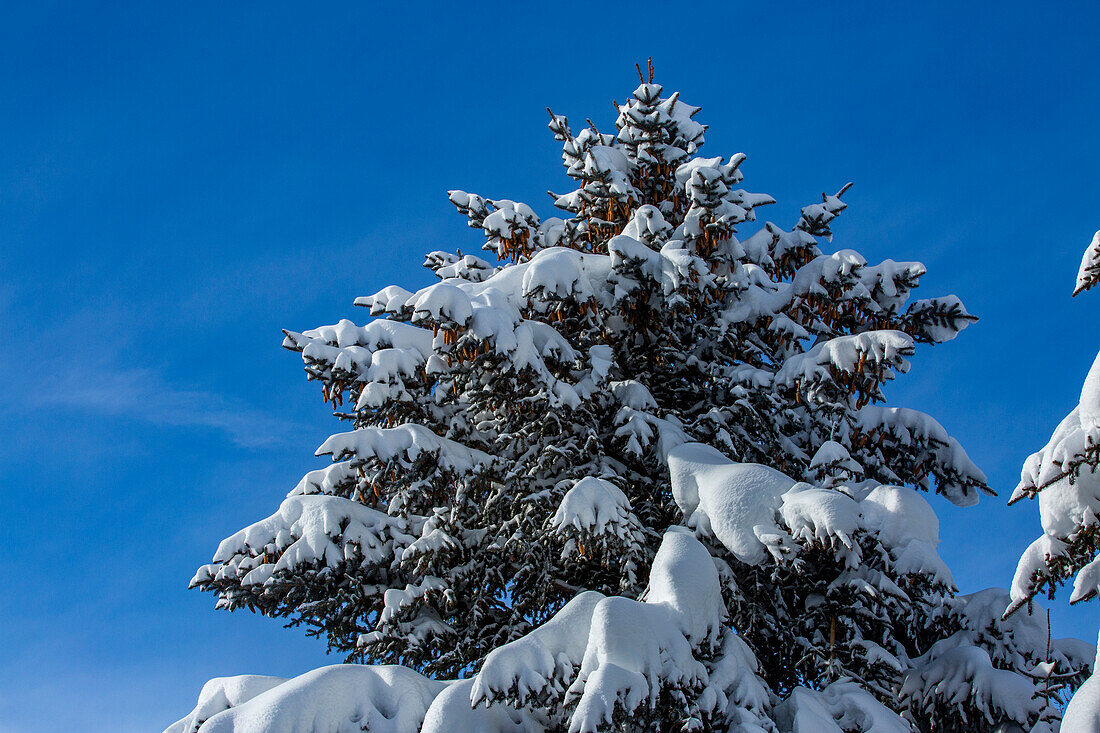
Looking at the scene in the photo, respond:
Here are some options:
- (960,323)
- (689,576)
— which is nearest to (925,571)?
(689,576)

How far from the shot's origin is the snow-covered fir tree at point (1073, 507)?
4910mm

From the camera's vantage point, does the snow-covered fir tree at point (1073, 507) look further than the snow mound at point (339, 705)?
No

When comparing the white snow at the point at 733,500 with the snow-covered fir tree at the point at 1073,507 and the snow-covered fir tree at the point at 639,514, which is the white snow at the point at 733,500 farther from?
the snow-covered fir tree at the point at 1073,507

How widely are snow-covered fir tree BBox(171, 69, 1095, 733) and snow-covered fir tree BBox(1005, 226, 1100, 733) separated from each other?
67.7 inches

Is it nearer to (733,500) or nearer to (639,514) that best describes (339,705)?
(733,500)

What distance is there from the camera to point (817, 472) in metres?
9.25

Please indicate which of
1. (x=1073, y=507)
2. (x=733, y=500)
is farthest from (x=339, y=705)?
(x=1073, y=507)

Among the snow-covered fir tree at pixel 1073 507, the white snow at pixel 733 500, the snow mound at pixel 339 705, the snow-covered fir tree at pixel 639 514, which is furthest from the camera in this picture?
the white snow at pixel 733 500

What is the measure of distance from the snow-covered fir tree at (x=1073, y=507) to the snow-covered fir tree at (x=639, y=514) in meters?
1.72

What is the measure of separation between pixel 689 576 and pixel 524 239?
6.60 m

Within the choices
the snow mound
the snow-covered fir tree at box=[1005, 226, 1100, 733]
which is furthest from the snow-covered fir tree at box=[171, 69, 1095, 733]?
the snow-covered fir tree at box=[1005, 226, 1100, 733]

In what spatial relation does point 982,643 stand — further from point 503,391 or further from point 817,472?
point 503,391

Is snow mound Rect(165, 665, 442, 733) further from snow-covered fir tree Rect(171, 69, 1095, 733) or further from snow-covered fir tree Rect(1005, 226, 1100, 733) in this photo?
snow-covered fir tree Rect(1005, 226, 1100, 733)

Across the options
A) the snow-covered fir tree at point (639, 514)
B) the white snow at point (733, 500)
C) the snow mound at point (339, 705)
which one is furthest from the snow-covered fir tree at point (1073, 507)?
the snow mound at point (339, 705)
